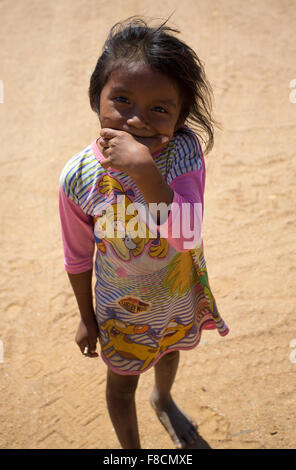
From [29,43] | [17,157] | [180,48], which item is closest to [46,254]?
[17,157]

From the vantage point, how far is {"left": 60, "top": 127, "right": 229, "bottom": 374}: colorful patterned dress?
4.77 ft

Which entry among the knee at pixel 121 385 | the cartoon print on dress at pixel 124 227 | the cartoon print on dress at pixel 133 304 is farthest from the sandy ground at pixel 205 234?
the cartoon print on dress at pixel 124 227

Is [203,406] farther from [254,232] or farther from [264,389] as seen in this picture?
[254,232]

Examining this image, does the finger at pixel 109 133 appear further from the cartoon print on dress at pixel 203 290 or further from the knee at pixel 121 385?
the knee at pixel 121 385

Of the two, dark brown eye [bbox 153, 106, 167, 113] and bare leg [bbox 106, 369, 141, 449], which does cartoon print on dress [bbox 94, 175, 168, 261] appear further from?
bare leg [bbox 106, 369, 141, 449]

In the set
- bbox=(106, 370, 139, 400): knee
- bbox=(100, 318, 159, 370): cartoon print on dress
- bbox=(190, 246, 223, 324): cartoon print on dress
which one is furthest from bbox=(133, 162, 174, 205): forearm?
bbox=(106, 370, 139, 400): knee

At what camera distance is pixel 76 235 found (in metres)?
1.67

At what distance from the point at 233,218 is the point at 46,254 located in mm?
1460

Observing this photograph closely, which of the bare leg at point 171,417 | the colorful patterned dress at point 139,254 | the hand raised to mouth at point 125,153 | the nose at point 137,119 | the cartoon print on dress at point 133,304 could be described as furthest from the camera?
the bare leg at point 171,417

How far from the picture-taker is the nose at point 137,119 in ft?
4.22

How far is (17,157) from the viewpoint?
14.0 feet

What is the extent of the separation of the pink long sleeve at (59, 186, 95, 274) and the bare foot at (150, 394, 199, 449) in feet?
3.66

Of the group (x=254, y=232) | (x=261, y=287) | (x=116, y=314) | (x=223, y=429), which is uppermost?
(x=116, y=314)

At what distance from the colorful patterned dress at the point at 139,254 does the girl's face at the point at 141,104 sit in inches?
6.3
